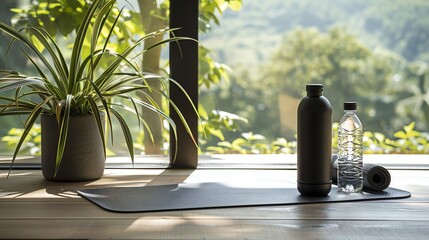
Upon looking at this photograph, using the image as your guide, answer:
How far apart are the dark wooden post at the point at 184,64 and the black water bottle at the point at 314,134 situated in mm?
879

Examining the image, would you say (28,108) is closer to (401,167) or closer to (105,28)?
(105,28)

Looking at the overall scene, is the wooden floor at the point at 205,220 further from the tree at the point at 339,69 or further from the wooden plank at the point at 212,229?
the tree at the point at 339,69

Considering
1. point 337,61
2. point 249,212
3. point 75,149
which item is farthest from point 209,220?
point 337,61

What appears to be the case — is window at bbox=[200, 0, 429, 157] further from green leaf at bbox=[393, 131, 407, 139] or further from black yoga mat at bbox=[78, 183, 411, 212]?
black yoga mat at bbox=[78, 183, 411, 212]

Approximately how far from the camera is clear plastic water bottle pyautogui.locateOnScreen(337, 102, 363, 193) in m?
2.40

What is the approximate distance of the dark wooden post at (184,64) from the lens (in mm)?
3014

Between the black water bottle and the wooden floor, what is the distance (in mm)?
126

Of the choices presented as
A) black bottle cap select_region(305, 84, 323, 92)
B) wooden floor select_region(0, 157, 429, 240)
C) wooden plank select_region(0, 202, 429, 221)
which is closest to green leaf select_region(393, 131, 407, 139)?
wooden floor select_region(0, 157, 429, 240)

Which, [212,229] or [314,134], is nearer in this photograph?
[212,229]

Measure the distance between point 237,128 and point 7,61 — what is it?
1.21 m

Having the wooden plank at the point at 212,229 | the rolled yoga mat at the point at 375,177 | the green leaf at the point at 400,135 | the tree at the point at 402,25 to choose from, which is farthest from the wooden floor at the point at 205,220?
the tree at the point at 402,25

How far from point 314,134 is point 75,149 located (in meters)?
0.91

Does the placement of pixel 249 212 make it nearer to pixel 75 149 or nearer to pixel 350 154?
pixel 350 154

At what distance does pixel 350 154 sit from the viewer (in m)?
2.43
